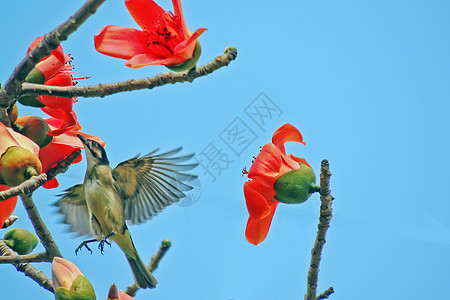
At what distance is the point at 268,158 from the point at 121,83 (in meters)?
0.57

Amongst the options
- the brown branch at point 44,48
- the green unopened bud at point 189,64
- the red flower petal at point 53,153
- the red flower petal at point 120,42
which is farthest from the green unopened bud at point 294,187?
the brown branch at point 44,48

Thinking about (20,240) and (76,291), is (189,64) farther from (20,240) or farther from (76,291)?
(20,240)

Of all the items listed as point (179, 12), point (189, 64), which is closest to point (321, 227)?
point (189, 64)

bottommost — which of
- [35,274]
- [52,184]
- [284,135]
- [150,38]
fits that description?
[35,274]

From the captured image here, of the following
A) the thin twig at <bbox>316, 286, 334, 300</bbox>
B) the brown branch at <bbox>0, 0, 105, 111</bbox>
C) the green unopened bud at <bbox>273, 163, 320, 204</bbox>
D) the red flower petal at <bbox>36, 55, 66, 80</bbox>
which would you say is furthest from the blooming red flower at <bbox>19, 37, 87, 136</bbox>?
the thin twig at <bbox>316, 286, 334, 300</bbox>

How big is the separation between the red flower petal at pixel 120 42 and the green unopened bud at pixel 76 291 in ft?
2.28

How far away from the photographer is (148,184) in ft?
7.40

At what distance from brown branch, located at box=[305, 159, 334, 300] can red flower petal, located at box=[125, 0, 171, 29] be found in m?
0.66

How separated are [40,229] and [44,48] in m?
0.69

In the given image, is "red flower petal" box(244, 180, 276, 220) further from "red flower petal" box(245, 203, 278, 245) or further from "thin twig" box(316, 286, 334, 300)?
"thin twig" box(316, 286, 334, 300)

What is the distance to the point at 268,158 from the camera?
1675 millimetres

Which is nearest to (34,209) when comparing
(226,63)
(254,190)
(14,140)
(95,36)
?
(14,140)

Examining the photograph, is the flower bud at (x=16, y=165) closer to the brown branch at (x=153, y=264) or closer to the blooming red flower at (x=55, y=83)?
the blooming red flower at (x=55, y=83)

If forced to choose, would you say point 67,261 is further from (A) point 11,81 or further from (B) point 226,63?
(B) point 226,63
